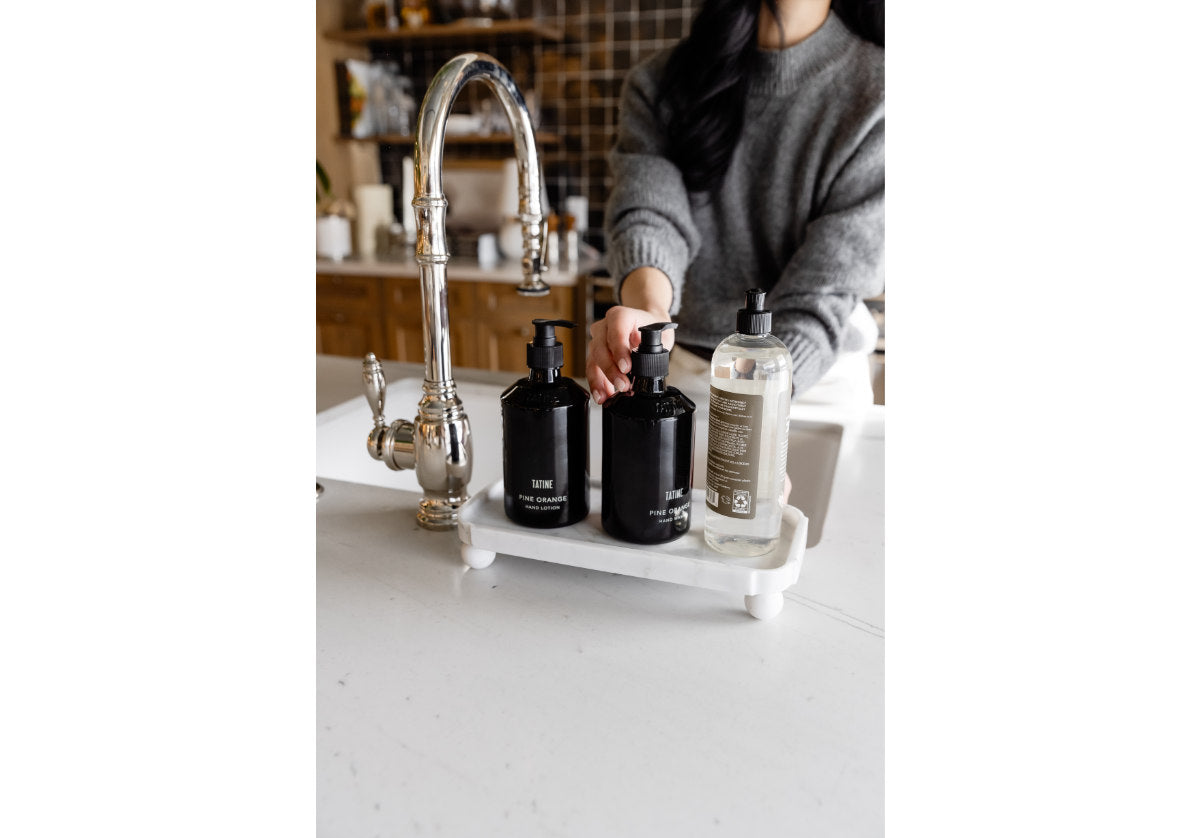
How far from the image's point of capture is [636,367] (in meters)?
0.61

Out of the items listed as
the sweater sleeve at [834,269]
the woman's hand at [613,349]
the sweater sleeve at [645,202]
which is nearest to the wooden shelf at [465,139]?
the sweater sleeve at [645,202]

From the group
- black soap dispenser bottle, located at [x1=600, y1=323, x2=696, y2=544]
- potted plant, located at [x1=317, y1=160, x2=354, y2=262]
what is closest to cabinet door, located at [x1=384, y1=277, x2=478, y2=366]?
potted plant, located at [x1=317, y1=160, x2=354, y2=262]

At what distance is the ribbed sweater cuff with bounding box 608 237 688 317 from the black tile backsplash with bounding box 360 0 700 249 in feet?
7.22

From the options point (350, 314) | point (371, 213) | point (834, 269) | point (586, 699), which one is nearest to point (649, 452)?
point (586, 699)

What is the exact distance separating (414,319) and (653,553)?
2.70m

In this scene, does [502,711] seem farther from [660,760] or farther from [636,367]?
[636,367]

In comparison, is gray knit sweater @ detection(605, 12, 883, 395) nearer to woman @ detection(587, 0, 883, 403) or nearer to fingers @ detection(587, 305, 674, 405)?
woman @ detection(587, 0, 883, 403)

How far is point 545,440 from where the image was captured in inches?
25.4

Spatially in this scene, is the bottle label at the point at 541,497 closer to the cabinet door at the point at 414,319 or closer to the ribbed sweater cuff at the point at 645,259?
the ribbed sweater cuff at the point at 645,259

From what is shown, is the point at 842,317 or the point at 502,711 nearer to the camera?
the point at 502,711

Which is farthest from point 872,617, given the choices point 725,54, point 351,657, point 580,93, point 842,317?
point 580,93

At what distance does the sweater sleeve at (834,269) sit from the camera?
106 cm

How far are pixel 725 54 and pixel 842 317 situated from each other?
0.46 m

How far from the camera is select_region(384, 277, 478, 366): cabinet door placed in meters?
3.08
